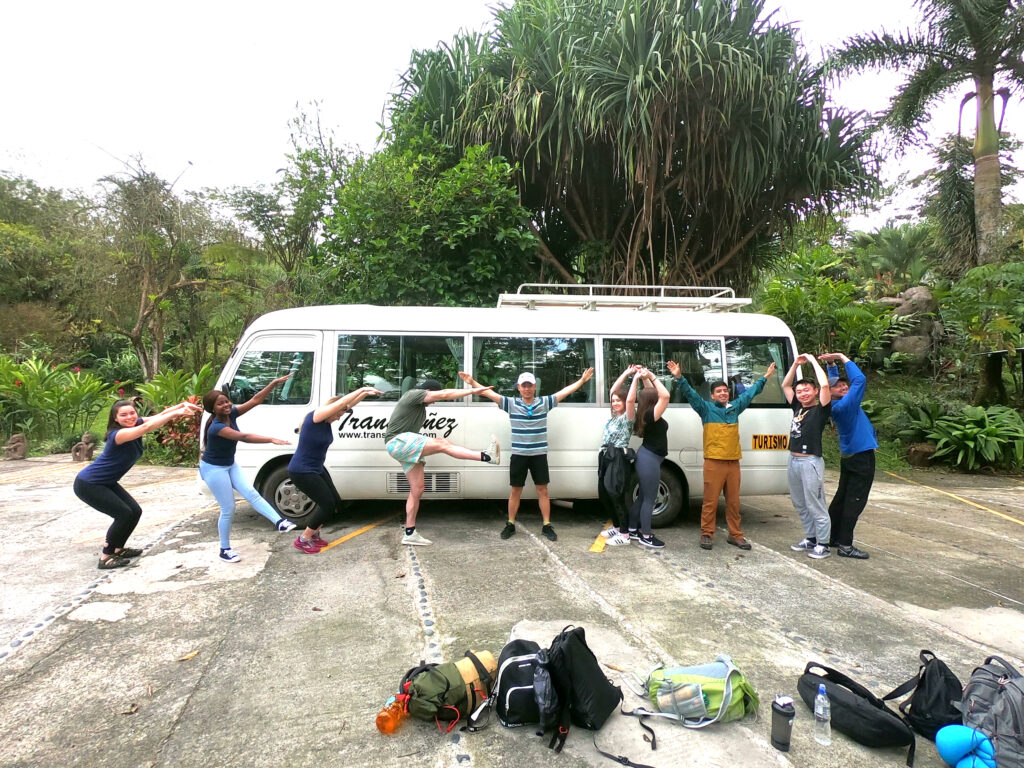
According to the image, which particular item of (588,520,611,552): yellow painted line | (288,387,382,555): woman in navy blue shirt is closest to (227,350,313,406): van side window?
(288,387,382,555): woman in navy blue shirt

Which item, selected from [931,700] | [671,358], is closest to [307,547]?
[671,358]

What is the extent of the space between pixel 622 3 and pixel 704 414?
24.4ft

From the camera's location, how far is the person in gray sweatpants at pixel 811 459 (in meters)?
5.20

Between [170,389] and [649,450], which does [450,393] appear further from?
[170,389]

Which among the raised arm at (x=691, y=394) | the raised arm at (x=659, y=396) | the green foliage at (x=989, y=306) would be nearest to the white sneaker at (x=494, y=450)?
the raised arm at (x=659, y=396)

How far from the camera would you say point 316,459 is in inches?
202

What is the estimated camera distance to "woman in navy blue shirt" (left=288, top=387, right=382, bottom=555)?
16.5 feet

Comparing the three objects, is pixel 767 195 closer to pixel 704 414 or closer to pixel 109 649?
pixel 704 414

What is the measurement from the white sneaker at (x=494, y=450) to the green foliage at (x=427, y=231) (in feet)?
12.2

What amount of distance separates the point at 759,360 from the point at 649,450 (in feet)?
5.87

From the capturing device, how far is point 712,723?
109 inches

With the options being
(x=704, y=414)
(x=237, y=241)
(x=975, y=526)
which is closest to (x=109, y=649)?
(x=704, y=414)

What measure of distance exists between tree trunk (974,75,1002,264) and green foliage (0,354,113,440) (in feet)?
62.7

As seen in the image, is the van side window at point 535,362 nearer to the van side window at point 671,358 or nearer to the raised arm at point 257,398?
the van side window at point 671,358
